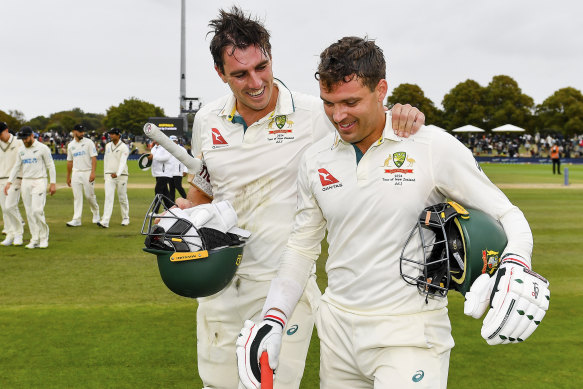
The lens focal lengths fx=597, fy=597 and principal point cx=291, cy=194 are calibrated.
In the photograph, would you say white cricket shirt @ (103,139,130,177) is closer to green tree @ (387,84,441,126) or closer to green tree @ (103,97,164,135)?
green tree @ (387,84,441,126)

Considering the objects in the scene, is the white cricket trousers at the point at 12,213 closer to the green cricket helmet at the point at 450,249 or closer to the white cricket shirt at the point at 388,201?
the white cricket shirt at the point at 388,201

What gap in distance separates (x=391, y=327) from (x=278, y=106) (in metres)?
1.57

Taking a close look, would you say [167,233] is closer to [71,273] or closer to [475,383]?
[475,383]

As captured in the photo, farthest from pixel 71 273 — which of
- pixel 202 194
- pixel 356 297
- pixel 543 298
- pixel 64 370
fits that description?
pixel 543 298

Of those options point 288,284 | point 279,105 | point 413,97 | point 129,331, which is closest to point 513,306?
point 288,284

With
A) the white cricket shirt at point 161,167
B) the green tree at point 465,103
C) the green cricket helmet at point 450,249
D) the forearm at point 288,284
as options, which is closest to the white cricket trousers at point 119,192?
the white cricket shirt at point 161,167

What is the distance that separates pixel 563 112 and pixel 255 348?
8380 centimetres

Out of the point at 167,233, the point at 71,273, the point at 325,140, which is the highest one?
the point at 325,140

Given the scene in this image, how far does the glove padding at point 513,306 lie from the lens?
2135mm

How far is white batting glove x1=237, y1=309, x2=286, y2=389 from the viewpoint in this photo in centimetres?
261

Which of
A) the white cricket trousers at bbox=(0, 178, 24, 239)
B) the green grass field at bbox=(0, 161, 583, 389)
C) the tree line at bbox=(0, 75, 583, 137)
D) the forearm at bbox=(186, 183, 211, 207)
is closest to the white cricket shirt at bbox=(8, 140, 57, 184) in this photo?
the white cricket trousers at bbox=(0, 178, 24, 239)

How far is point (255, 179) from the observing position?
11.8ft

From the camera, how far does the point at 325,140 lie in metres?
3.17

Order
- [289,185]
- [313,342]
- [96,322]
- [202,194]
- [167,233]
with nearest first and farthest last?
1. [167,233]
2. [289,185]
3. [202,194]
4. [313,342]
5. [96,322]
